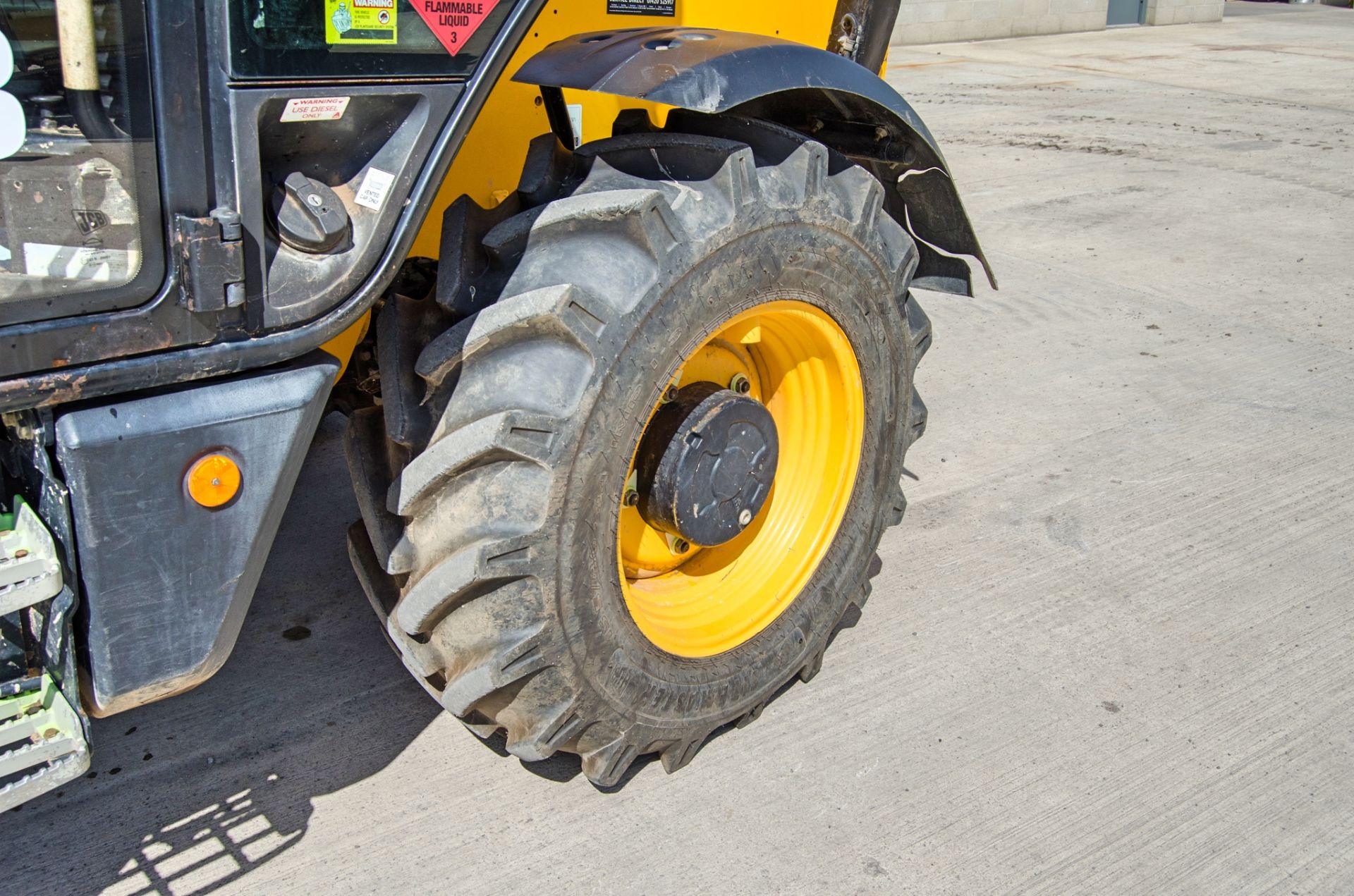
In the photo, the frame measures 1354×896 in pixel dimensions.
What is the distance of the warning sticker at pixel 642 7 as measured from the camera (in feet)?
9.02

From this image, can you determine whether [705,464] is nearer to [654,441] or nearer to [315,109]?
[654,441]

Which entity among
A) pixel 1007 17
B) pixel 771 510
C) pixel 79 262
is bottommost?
pixel 771 510

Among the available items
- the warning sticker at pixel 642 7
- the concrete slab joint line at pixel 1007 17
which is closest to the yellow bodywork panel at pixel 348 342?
the warning sticker at pixel 642 7

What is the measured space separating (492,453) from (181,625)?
1.78 feet

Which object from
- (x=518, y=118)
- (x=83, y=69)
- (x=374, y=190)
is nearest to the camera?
(x=83, y=69)

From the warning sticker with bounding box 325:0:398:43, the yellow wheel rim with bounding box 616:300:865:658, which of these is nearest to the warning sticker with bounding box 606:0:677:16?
the yellow wheel rim with bounding box 616:300:865:658

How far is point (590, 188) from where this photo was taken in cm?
212

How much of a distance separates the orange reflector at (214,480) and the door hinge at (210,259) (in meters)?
0.23

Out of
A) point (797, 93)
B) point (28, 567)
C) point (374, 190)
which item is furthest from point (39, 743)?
point (797, 93)

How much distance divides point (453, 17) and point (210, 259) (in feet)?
1.70

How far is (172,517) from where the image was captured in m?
1.78

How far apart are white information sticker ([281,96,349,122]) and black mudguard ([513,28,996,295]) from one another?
46cm

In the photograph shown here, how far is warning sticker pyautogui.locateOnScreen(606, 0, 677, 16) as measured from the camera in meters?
2.75

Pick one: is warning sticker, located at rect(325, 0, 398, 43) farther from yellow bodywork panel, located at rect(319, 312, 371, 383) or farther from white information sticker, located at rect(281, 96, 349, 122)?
yellow bodywork panel, located at rect(319, 312, 371, 383)
